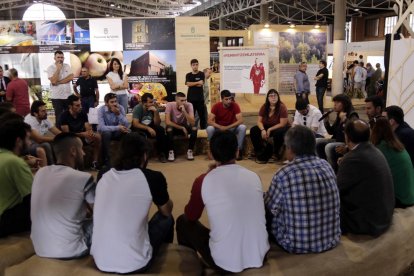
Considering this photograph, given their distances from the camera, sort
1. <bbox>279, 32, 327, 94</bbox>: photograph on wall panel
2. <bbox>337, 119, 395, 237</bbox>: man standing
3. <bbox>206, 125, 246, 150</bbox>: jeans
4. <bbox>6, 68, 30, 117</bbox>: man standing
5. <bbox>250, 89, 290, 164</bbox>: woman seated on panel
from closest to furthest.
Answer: <bbox>337, 119, 395, 237</bbox>: man standing, <bbox>250, 89, 290, 164</bbox>: woman seated on panel, <bbox>206, 125, 246, 150</bbox>: jeans, <bbox>6, 68, 30, 117</bbox>: man standing, <bbox>279, 32, 327, 94</bbox>: photograph on wall panel

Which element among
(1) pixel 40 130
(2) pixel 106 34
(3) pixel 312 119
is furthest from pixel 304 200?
(2) pixel 106 34

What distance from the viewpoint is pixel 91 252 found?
2318 millimetres

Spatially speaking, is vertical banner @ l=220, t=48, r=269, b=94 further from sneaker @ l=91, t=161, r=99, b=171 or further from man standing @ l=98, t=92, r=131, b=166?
sneaker @ l=91, t=161, r=99, b=171

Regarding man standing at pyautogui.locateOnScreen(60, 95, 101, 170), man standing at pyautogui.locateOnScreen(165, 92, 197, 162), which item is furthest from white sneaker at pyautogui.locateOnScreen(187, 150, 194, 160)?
man standing at pyautogui.locateOnScreen(60, 95, 101, 170)

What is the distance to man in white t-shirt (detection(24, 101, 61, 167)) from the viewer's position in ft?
15.6

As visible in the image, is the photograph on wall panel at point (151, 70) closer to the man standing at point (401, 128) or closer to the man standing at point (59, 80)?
the man standing at point (59, 80)

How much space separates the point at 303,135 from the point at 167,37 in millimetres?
6964

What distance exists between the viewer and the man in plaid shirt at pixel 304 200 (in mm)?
2264

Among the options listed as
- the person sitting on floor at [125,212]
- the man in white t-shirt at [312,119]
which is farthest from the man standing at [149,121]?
the person sitting on floor at [125,212]

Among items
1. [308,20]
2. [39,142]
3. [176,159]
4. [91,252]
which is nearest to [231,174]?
[91,252]

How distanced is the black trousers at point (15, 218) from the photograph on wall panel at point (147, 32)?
654 centimetres

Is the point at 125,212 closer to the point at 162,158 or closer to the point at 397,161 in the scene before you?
the point at 397,161

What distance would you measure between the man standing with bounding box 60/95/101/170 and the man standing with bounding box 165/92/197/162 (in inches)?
41.0

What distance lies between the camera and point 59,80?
6902 millimetres
